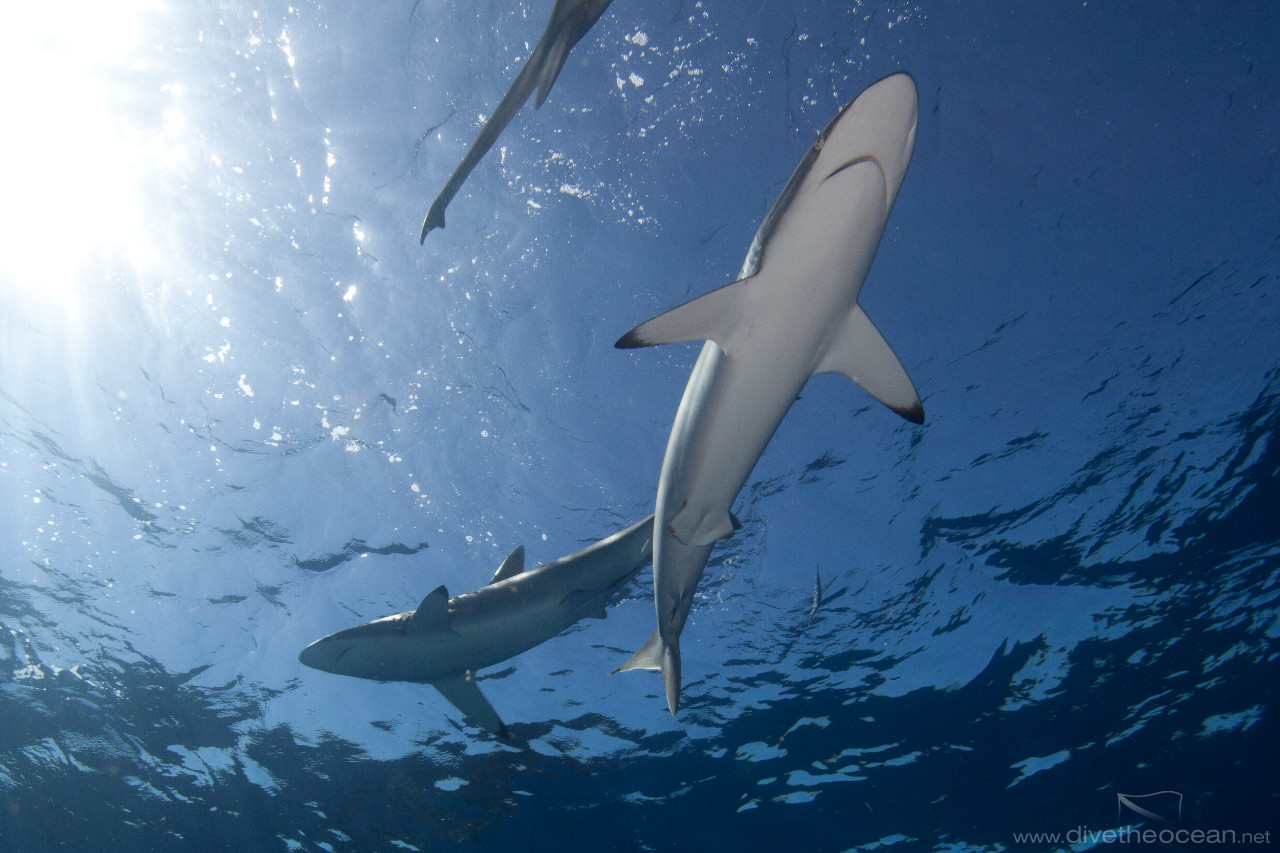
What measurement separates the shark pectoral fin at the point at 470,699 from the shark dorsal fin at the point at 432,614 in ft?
4.03

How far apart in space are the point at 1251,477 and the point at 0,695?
1099 inches

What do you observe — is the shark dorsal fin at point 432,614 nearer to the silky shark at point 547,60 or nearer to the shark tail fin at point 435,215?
the shark tail fin at point 435,215

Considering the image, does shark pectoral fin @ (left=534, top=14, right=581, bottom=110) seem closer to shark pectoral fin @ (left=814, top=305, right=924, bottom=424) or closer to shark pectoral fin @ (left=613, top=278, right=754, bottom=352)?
shark pectoral fin @ (left=613, top=278, right=754, bottom=352)

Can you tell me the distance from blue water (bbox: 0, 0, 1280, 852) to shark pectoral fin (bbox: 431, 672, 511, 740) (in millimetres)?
3152

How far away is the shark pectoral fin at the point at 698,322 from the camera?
2676mm

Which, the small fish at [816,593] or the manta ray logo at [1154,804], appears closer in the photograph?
the small fish at [816,593]

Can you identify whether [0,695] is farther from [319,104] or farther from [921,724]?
[921,724]

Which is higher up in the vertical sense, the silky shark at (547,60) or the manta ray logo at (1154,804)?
the silky shark at (547,60)

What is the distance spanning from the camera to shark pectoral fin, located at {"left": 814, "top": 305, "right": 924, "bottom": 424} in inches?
114

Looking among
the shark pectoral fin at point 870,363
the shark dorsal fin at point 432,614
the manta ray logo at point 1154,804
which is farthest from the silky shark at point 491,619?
the manta ray logo at point 1154,804

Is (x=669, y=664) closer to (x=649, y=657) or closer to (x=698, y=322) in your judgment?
(x=649, y=657)

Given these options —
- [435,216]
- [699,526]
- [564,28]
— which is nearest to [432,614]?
[699,526]

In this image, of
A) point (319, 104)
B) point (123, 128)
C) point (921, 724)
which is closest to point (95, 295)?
point (123, 128)

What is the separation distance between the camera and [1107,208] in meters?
7.09
